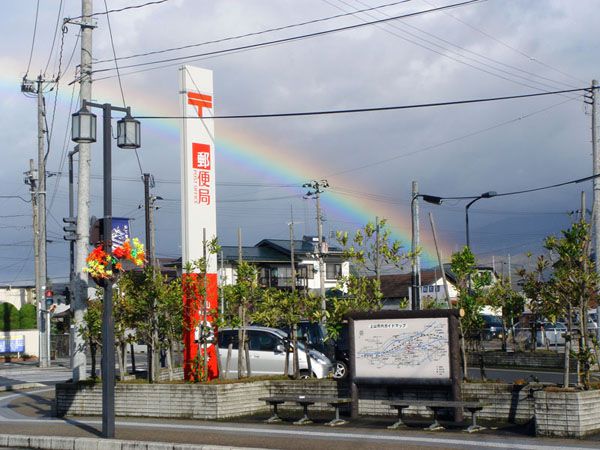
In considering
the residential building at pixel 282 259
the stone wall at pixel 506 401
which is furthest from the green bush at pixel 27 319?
the stone wall at pixel 506 401

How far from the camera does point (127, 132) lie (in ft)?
Answer: 52.0

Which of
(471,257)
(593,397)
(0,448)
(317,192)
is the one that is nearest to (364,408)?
(471,257)

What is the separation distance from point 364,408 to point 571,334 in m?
4.22

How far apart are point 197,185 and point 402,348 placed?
7054 millimetres

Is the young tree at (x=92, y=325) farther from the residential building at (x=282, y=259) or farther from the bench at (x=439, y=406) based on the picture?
the residential building at (x=282, y=259)

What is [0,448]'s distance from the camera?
49.9 feet

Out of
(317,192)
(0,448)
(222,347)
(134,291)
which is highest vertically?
(317,192)

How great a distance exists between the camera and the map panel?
15.1 meters

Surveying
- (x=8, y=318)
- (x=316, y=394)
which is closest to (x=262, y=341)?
(x=316, y=394)

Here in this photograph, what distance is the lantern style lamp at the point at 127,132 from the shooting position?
15.8m

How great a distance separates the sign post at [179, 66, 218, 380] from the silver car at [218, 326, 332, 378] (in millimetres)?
3250

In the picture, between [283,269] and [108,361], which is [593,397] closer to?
[108,361]

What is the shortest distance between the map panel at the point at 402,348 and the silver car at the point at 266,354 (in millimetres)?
6765

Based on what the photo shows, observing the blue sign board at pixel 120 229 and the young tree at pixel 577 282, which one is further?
the blue sign board at pixel 120 229
